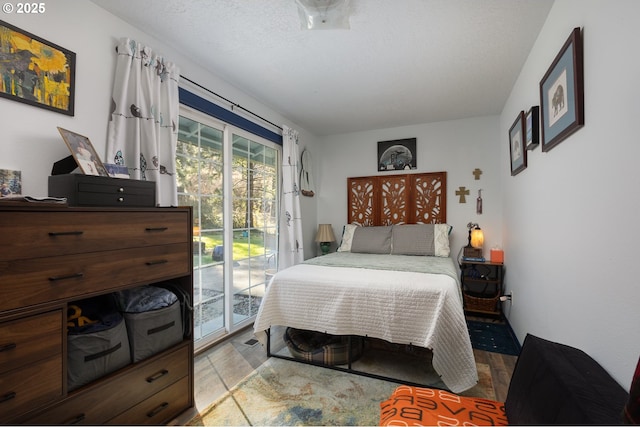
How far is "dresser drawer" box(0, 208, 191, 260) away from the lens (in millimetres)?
996

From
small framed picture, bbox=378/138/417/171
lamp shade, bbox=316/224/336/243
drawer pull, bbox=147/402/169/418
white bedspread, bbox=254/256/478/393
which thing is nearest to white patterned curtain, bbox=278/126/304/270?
lamp shade, bbox=316/224/336/243

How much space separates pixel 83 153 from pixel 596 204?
2.34m

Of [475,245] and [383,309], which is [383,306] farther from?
[475,245]

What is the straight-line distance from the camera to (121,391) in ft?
4.30

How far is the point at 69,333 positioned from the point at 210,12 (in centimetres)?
185

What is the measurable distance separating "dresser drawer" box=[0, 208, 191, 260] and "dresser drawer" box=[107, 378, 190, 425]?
79 centimetres

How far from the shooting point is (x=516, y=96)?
8.55ft

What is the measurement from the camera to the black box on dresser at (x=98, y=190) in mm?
1242

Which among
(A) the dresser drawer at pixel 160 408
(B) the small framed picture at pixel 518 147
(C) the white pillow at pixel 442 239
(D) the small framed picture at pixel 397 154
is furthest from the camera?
(D) the small framed picture at pixel 397 154

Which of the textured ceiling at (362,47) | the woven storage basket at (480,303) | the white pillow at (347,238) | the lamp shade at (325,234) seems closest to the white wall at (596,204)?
the textured ceiling at (362,47)

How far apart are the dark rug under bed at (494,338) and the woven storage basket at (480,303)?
173mm

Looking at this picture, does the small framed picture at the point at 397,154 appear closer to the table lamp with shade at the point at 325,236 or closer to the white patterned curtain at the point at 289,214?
the table lamp with shade at the point at 325,236

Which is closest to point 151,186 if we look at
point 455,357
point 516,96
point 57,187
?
point 57,187

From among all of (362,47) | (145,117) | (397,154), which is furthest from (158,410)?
(397,154)
